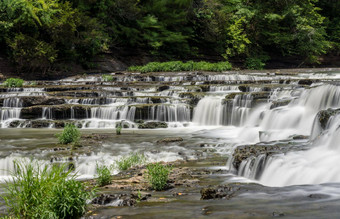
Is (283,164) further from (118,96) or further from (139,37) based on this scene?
(139,37)

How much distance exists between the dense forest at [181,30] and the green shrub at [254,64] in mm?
106

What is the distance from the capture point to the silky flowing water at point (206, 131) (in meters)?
5.48

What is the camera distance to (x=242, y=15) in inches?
1623

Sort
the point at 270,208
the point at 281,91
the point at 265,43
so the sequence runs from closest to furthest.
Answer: the point at 270,208 < the point at 281,91 < the point at 265,43

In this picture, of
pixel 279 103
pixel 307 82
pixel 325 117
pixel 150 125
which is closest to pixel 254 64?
pixel 307 82

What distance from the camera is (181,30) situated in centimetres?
4150

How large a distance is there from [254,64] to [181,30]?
8.79m

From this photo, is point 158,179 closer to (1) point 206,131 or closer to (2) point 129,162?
(2) point 129,162

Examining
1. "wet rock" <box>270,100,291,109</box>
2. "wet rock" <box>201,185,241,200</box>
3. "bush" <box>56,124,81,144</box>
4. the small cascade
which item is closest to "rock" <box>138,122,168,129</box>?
the small cascade

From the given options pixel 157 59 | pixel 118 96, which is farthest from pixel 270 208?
pixel 157 59

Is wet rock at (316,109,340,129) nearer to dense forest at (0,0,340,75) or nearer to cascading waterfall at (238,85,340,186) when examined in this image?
cascading waterfall at (238,85,340,186)

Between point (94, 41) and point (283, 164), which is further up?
point (94, 41)

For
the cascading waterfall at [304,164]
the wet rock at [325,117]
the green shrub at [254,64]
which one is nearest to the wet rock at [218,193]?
the cascading waterfall at [304,164]

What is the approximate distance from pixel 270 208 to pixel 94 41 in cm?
3104
